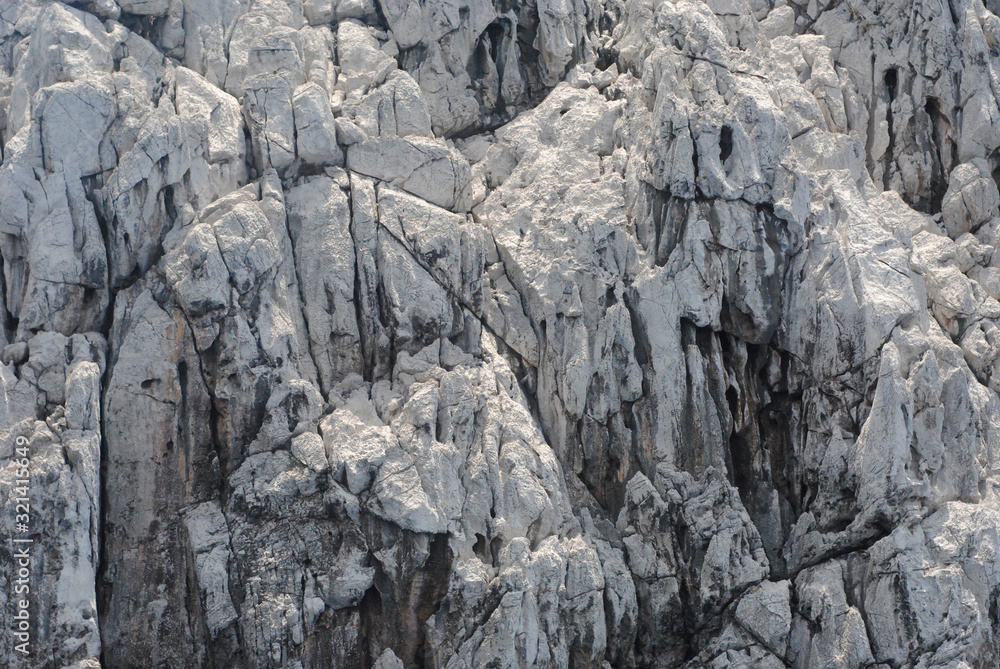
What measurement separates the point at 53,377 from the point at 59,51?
499 inches

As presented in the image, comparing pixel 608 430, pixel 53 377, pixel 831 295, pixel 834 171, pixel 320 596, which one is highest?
pixel 834 171

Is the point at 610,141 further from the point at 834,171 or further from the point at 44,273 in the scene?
the point at 44,273

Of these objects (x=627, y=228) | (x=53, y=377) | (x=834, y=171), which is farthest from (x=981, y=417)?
(x=53, y=377)

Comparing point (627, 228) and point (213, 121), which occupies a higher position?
point (213, 121)

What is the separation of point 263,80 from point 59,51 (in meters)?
7.41

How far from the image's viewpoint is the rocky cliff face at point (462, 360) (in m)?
34.6

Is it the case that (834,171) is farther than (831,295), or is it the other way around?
(834,171)

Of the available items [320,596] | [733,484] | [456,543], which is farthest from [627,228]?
[320,596]

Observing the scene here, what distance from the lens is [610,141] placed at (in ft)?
140

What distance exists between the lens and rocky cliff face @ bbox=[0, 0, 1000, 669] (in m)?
34.6

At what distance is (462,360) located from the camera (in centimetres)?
3797

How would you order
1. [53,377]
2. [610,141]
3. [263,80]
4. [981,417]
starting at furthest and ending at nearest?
[610,141], [263,80], [981,417], [53,377]

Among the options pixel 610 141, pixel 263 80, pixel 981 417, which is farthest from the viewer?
pixel 610 141

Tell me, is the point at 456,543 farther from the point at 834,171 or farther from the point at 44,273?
the point at 834,171
